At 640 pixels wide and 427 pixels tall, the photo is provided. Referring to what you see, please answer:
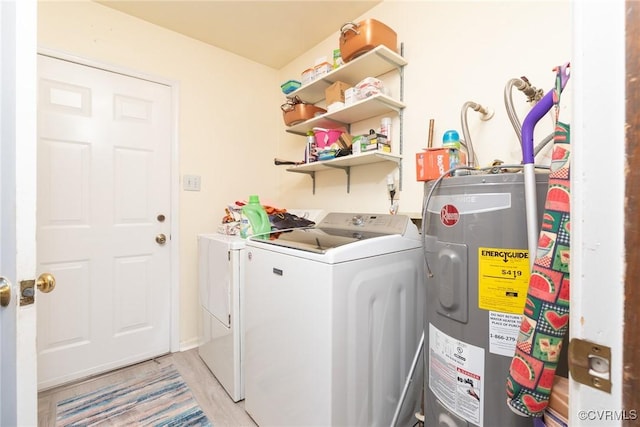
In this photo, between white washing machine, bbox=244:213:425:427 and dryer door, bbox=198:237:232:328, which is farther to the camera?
dryer door, bbox=198:237:232:328

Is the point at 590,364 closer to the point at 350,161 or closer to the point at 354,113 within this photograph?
the point at 350,161

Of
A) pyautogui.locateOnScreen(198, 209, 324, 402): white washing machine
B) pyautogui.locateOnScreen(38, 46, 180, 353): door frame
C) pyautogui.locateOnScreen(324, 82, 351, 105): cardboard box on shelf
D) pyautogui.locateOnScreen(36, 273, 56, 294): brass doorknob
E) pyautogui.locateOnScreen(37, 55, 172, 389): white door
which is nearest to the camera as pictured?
pyautogui.locateOnScreen(36, 273, 56, 294): brass doorknob

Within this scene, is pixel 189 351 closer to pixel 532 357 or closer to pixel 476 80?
pixel 532 357

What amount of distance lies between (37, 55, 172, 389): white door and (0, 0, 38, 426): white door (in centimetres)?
154

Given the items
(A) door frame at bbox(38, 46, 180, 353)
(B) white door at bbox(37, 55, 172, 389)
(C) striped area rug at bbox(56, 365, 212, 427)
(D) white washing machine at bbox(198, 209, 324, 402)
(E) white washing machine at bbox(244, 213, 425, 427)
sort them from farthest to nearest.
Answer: (A) door frame at bbox(38, 46, 180, 353), (B) white door at bbox(37, 55, 172, 389), (D) white washing machine at bbox(198, 209, 324, 402), (C) striped area rug at bbox(56, 365, 212, 427), (E) white washing machine at bbox(244, 213, 425, 427)

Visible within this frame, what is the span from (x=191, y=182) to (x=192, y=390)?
1.49 metres

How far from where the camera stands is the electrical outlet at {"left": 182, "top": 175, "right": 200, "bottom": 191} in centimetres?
228

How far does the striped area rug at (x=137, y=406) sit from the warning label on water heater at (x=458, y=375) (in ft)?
4.11

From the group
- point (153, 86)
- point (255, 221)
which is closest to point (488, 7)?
point (255, 221)

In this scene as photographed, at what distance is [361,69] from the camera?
1.85m
